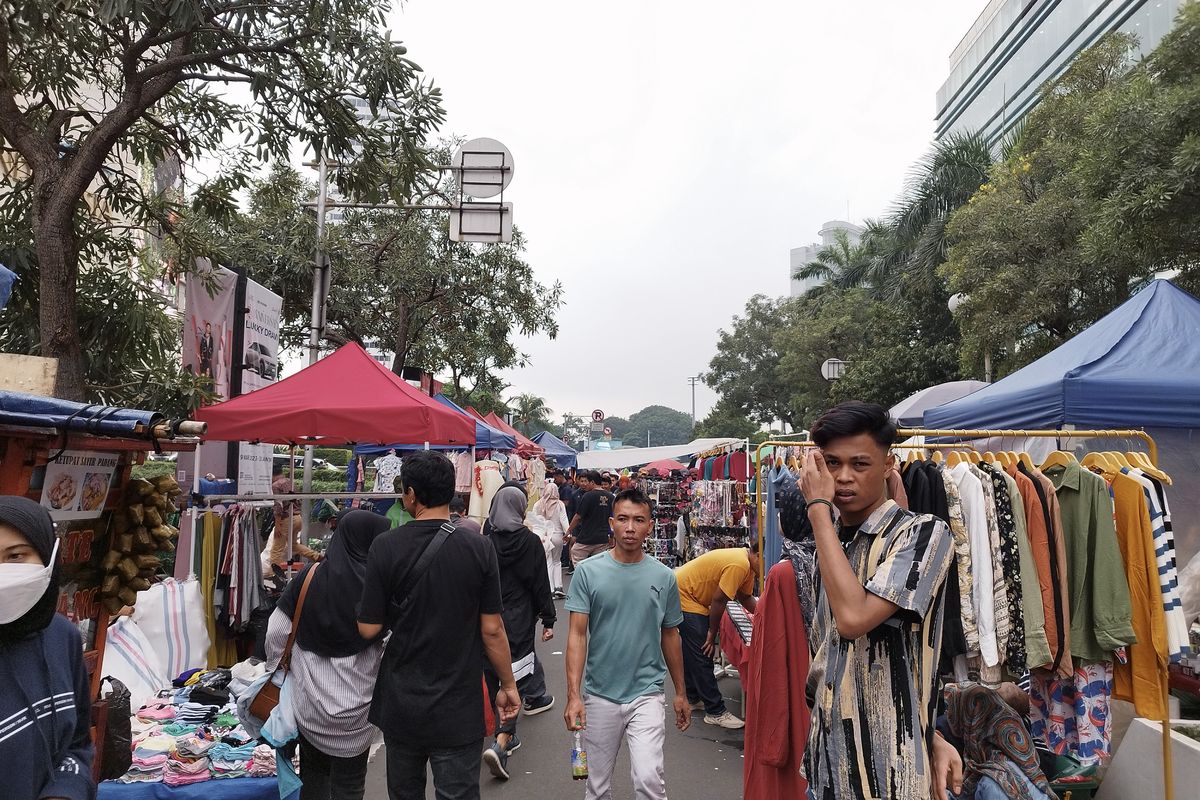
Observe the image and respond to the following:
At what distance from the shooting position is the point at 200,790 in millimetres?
4602

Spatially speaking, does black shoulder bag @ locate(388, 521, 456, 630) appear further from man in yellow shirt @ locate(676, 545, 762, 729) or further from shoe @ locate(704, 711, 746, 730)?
shoe @ locate(704, 711, 746, 730)

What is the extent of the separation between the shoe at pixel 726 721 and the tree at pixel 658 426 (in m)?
121

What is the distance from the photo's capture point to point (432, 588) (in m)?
3.64

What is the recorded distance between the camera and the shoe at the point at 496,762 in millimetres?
5492

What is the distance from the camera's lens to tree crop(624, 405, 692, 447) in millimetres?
134250

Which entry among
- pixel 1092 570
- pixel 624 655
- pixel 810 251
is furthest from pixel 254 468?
pixel 810 251

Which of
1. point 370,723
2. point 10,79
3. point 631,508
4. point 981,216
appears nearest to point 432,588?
point 370,723

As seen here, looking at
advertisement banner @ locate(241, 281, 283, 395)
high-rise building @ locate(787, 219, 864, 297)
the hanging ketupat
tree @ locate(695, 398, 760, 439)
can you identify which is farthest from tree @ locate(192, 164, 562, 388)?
high-rise building @ locate(787, 219, 864, 297)

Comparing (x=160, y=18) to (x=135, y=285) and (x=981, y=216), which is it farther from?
(x=981, y=216)

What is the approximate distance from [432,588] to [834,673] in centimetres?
194

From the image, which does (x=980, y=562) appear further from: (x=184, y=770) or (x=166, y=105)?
(x=166, y=105)

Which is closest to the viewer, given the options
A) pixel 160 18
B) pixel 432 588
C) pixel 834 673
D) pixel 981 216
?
pixel 834 673

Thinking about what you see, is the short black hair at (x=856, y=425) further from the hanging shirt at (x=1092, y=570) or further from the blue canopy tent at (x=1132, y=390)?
the blue canopy tent at (x=1132, y=390)

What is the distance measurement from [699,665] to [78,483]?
4779 millimetres
